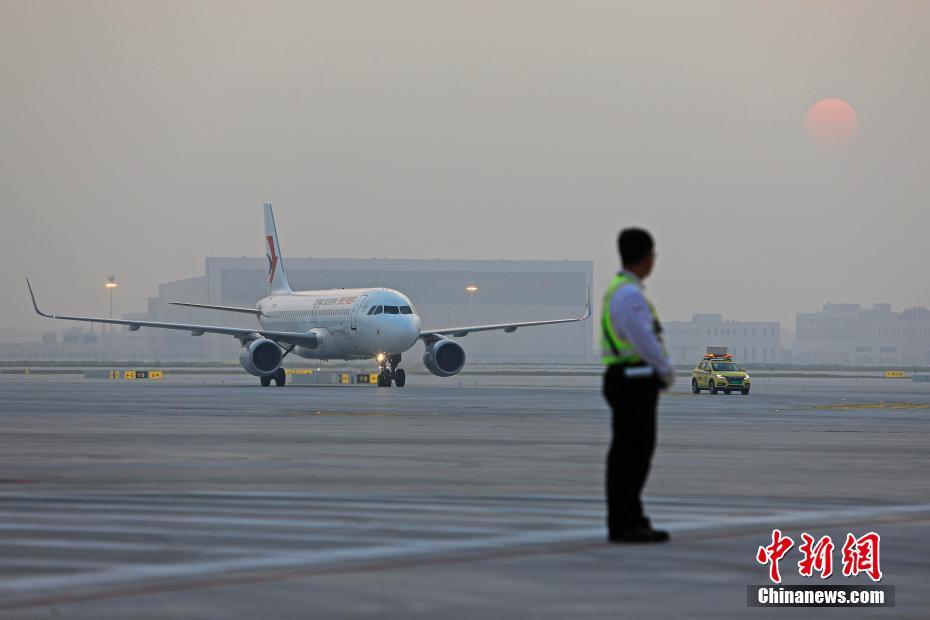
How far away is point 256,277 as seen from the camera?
168750mm

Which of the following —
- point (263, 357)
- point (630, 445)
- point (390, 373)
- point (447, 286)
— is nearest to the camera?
point (630, 445)

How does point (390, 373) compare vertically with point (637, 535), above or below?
above

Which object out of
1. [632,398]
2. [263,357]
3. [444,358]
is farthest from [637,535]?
[444,358]

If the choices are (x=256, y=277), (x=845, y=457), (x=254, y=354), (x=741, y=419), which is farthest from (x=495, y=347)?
(x=845, y=457)

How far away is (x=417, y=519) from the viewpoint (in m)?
12.1

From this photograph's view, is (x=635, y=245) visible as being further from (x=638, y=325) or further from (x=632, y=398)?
(x=632, y=398)

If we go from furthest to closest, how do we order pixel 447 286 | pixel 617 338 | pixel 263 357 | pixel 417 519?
1. pixel 447 286
2. pixel 263 357
3. pixel 417 519
4. pixel 617 338

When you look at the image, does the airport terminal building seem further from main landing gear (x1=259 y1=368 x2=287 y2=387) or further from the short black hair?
the short black hair

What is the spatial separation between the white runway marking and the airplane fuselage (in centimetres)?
4651

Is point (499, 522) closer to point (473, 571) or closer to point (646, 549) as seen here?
point (646, 549)

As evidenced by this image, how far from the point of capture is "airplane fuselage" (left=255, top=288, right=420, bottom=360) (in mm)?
60906

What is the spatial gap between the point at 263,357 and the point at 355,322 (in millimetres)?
3913

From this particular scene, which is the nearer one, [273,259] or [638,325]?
[638,325]

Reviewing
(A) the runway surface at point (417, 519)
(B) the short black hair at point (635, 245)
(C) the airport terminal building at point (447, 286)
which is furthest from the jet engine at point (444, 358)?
(C) the airport terminal building at point (447, 286)
